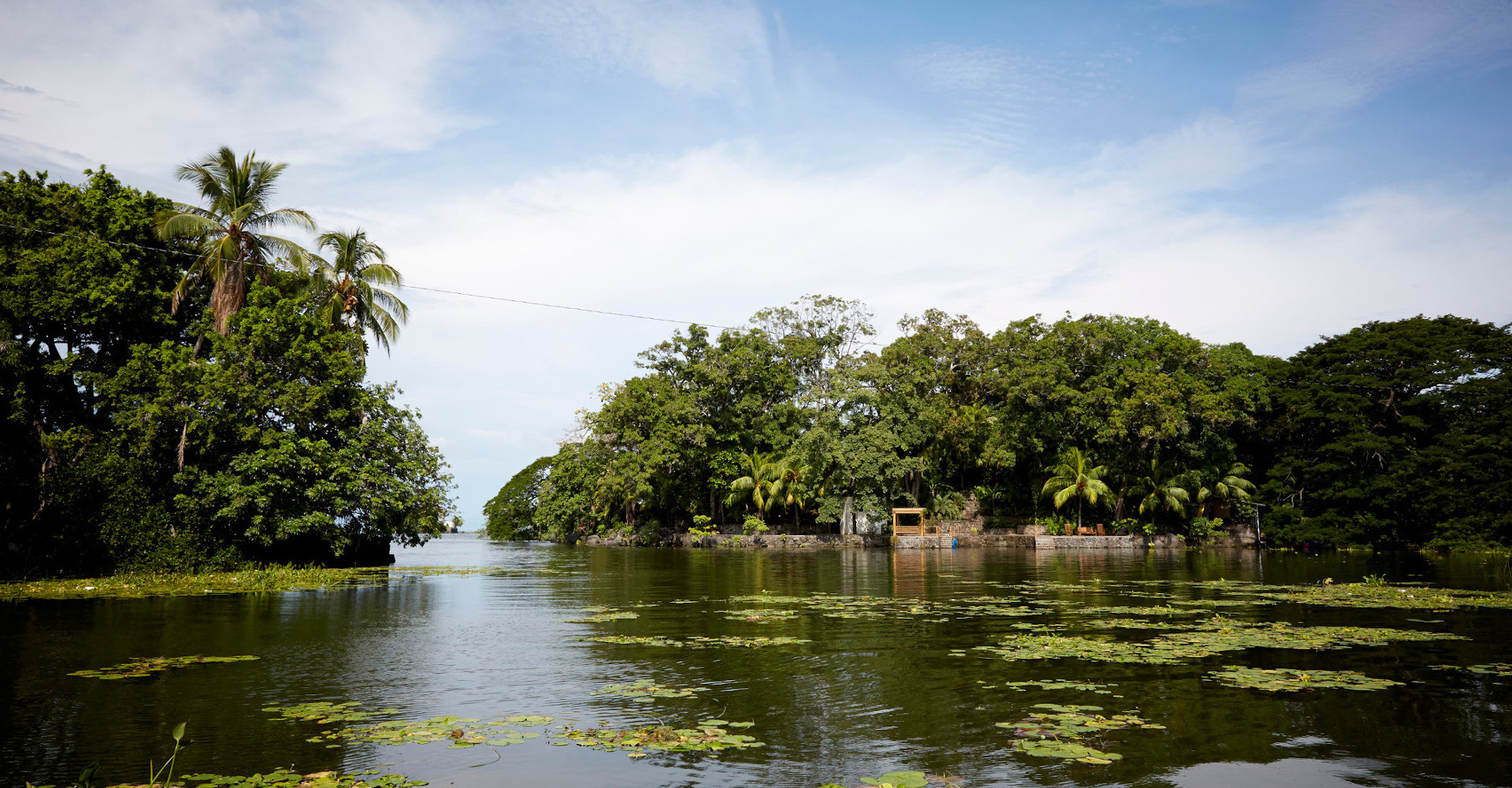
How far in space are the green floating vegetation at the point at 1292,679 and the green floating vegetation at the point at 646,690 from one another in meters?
5.58

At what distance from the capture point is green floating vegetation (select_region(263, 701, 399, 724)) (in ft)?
23.8

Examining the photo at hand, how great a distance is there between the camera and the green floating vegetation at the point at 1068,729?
6.11 meters

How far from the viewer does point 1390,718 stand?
7129 mm

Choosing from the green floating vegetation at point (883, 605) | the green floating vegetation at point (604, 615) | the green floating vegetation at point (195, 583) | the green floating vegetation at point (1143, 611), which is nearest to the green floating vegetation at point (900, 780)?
the green floating vegetation at point (883, 605)

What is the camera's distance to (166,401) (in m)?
23.6

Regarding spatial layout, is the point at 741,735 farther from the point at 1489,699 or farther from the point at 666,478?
the point at 666,478

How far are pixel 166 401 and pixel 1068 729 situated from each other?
2599cm

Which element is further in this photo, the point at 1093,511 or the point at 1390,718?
the point at 1093,511

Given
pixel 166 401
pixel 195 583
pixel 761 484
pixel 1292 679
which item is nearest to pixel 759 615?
pixel 1292 679

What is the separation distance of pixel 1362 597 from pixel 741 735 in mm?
16334

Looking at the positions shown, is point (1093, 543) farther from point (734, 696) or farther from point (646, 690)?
point (646, 690)

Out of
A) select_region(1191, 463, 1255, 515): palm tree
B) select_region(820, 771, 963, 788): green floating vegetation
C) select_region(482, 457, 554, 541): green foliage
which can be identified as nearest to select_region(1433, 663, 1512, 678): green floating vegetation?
select_region(820, 771, 963, 788): green floating vegetation

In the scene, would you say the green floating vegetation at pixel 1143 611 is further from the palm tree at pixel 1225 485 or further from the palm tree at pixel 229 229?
the palm tree at pixel 1225 485

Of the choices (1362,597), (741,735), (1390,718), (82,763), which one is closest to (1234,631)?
→ (1390,718)
